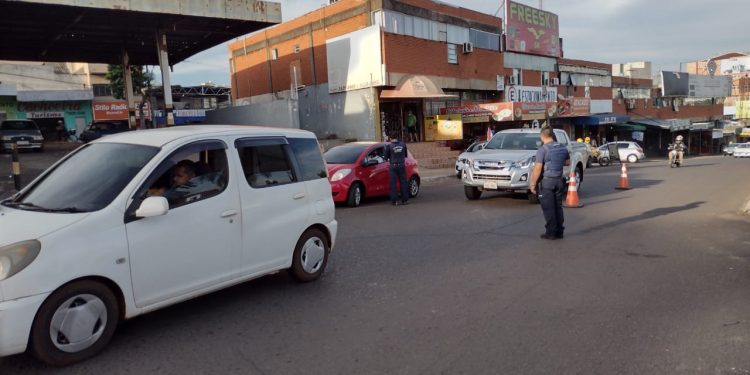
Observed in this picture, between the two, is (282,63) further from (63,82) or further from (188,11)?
(63,82)

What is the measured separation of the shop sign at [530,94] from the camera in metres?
37.8

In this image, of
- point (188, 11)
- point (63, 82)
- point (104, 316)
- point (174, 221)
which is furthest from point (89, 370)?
point (63, 82)

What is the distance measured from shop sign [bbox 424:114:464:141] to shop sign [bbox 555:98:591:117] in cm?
1280

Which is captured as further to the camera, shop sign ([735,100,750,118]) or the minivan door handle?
shop sign ([735,100,750,118])

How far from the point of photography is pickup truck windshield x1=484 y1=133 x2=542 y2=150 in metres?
12.7

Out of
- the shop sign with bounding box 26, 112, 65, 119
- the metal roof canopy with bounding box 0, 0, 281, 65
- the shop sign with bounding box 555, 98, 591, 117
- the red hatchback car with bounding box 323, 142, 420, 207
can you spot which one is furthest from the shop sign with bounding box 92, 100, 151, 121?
the red hatchback car with bounding box 323, 142, 420, 207

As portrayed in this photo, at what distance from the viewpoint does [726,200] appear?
1290cm

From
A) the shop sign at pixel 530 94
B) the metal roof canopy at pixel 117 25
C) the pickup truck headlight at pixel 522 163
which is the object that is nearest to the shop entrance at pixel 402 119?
the metal roof canopy at pixel 117 25

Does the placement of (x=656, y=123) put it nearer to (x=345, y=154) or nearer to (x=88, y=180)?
(x=345, y=154)

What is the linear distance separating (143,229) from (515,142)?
1029cm

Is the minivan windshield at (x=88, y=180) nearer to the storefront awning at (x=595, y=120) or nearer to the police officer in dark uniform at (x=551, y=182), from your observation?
the police officer in dark uniform at (x=551, y=182)

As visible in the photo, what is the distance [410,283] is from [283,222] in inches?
63.3

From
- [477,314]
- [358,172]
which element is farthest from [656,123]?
[477,314]

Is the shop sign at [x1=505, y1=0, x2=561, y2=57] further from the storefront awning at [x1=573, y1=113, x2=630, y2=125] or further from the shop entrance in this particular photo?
the shop entrance
